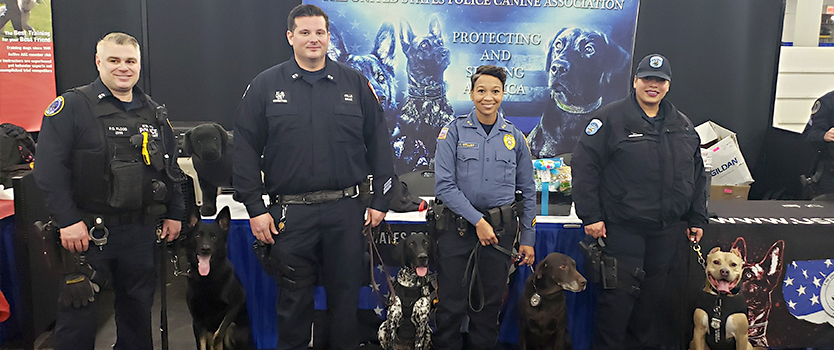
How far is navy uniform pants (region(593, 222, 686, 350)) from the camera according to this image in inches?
99.8

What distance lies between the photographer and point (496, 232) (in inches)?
95.5

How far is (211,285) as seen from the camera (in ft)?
8.11

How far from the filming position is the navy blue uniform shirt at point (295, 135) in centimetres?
221

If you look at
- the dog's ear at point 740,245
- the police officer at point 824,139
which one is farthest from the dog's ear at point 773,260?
the police officer at point 824,139

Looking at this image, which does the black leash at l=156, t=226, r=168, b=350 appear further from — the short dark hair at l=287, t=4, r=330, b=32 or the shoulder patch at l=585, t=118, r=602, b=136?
the shoulder patch at l=585, t=118, r=602, b=136

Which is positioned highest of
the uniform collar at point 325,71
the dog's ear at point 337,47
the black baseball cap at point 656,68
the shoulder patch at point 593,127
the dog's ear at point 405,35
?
the dog's ear at point 405,35

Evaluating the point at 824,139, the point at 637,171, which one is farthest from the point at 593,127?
the point at 824,139

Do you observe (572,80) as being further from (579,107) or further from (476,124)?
(476,124)

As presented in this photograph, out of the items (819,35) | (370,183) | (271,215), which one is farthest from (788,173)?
(271,215)

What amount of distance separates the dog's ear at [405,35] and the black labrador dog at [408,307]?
2526mm

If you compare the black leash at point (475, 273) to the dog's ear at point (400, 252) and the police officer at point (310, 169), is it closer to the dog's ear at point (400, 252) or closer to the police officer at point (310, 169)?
the dog's ear at point (400, 252)

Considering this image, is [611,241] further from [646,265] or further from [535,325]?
[535,325]

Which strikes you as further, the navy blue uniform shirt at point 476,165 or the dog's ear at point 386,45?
the dog's ear at point 386,45

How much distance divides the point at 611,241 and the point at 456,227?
0.80m
